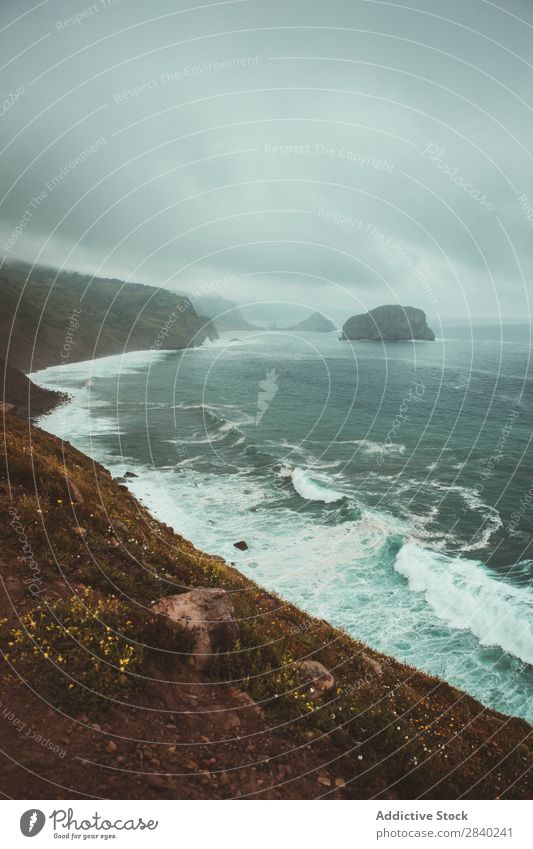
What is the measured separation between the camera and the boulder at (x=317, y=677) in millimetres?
8027

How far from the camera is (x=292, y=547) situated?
26.6m

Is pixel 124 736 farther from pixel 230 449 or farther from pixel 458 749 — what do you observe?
pixel 230 449

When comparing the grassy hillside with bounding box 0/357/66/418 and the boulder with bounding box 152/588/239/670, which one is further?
the grassy hillside with bounding box 0/357/66/418

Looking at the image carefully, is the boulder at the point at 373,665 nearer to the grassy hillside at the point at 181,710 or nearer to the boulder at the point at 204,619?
the grassy hillside at the point at 181,710

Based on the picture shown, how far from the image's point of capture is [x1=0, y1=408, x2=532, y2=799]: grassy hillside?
5.66 metres

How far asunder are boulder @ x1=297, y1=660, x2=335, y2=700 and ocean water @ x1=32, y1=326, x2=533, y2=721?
10.7 meters

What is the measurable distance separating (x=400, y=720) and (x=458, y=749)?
1220mm

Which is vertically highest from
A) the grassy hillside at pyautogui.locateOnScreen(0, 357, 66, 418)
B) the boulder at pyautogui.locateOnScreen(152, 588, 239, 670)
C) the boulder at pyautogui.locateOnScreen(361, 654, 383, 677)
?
the grassy hillside at pyautogui.locateOnScreen(0, 357, 66, 418)

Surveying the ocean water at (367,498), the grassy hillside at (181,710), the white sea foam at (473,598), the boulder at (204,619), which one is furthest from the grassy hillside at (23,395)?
the boulder at (204,619)

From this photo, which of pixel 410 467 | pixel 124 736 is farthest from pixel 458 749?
pixel 410 467

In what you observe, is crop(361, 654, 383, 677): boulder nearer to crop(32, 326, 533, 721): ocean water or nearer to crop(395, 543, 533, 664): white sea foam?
crop(32, 326, 533, 721): ocean water

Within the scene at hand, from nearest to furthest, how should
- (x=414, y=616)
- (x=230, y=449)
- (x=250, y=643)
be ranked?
(x=250, y=643) < (x=414, y=616) < (x=230, y=449)

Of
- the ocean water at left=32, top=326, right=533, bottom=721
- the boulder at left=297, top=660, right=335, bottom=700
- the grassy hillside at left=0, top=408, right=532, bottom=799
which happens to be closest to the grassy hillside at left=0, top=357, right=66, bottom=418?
the ocean water at left=32, top=326, right=533, bottom=721

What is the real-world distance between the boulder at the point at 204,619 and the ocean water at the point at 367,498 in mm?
12464
